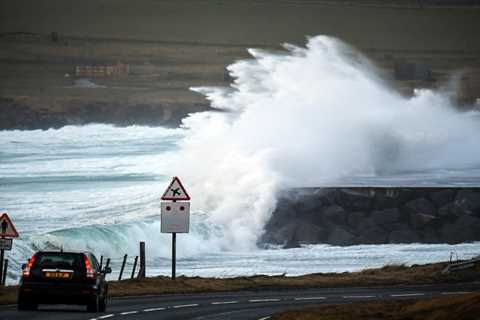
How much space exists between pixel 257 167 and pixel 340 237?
8.94 m

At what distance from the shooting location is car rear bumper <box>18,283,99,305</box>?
19.1 meters

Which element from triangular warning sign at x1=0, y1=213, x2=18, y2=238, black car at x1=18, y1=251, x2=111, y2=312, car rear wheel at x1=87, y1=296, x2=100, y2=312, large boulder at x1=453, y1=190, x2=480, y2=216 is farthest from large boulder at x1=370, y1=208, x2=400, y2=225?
black car at x1=18, y1=251, x2=111, y2=312

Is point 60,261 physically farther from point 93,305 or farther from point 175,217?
point 175,217

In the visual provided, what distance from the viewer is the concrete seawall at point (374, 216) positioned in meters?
40.5

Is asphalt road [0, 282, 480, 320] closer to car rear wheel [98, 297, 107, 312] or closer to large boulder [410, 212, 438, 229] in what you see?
car rear wheel [98, 297, 107, 312]

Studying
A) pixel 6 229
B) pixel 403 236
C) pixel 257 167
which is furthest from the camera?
pixel 257 167

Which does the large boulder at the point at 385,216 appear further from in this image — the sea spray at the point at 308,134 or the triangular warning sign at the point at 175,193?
the triangular warning sign at the point at 175,193

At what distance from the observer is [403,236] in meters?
40.5

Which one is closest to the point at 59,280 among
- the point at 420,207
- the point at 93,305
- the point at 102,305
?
the point at 93,305

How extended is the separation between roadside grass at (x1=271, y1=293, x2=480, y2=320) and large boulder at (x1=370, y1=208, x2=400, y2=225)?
21.0 m

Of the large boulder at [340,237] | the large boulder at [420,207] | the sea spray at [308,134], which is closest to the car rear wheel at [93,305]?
the large boulder at [340,237]

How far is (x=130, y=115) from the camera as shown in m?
106

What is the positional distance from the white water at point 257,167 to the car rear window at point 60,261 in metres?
13.3

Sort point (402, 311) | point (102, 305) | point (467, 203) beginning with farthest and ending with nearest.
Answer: point (467, 203) < point (102, 305) < point (402, 311)
